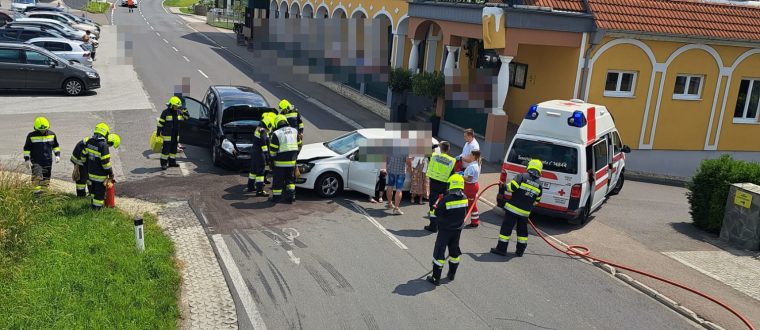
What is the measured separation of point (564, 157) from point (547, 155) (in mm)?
316

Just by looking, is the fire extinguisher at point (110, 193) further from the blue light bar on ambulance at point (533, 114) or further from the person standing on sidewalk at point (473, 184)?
the blue light bar on ambulance at point (533, 114)

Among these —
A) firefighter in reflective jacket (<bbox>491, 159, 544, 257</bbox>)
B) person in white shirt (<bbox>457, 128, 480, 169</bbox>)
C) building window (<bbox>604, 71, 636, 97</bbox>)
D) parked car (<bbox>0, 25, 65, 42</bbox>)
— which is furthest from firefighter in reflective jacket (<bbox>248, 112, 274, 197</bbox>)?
parked car (<bbox>0, 25, 65, 42</bbox>)

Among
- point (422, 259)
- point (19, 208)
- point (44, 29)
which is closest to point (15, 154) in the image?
point (19, 208)

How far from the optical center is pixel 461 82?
19.0 m

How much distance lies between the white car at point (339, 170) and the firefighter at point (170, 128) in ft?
10.3

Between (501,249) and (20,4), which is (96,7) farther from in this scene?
(501,249)

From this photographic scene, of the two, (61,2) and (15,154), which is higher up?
(61,2)

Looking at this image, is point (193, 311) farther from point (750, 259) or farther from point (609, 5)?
point (609, 5)

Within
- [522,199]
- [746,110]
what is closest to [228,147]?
[522,199]

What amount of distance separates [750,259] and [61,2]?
6512 centimetres

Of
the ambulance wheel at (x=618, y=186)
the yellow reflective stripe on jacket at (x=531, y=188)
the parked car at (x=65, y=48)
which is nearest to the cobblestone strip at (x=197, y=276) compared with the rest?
the yellow reflective stripe on jacket at (x=531, y=188)

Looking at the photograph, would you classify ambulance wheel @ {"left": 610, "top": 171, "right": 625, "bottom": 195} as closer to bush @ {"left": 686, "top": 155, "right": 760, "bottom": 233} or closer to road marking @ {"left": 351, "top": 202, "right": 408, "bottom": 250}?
bush @ {"left": 686, "top": 155, "right": 760, "bottom": 233}

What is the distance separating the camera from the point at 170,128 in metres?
13.6

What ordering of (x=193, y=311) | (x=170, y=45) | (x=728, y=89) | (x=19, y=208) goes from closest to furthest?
(x=193, y=311) < (x=19, y=208) < (x=728, y=89) < (x=170, y=45)
